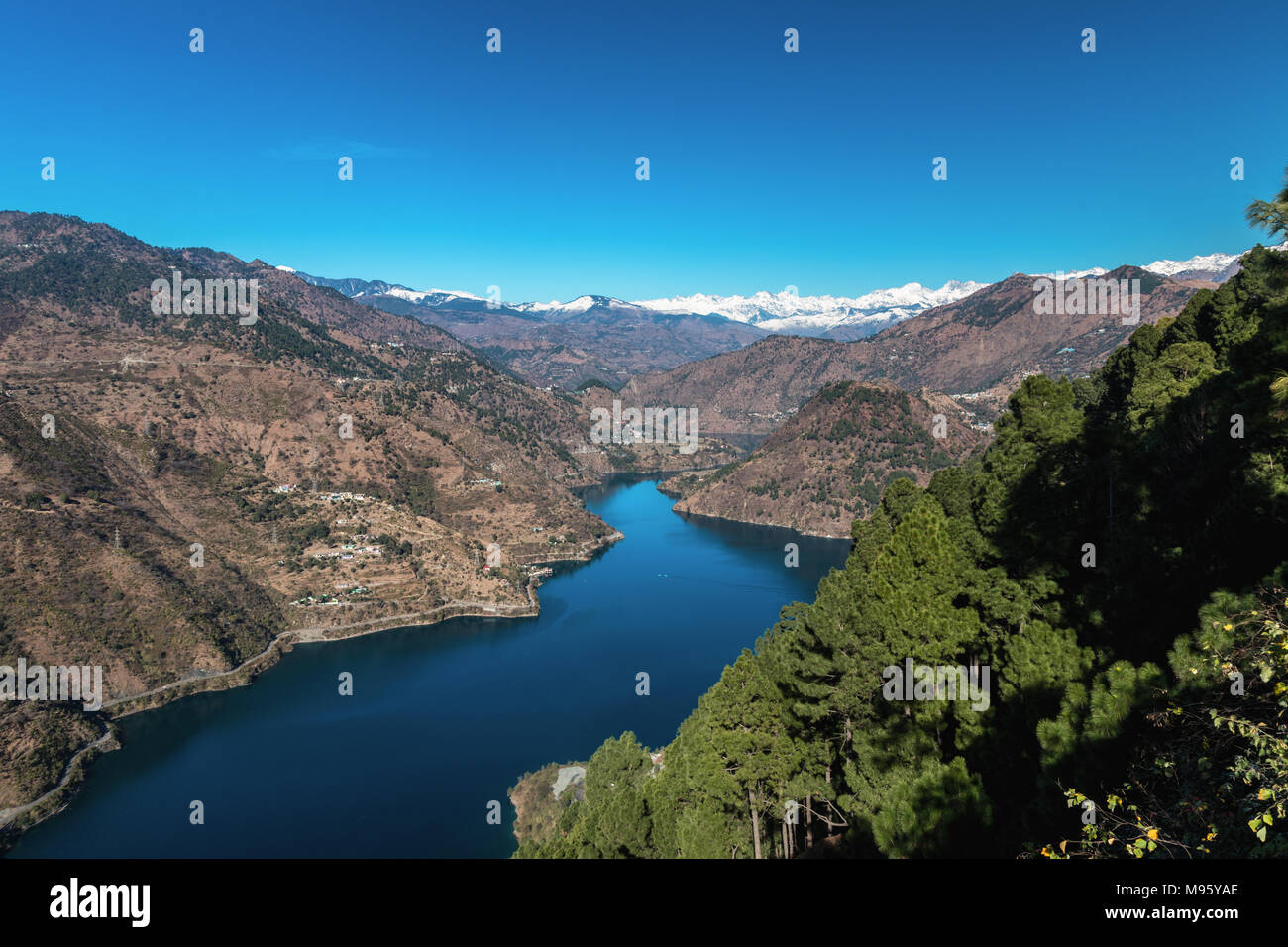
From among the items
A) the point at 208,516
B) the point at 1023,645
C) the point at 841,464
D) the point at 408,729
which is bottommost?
the point at 408,729

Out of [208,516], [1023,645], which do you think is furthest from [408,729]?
[1023,645]

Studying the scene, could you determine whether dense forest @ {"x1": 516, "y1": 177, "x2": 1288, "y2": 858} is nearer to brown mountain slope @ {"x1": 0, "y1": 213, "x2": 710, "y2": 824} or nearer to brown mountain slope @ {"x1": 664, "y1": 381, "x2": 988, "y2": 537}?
brown mountain slope @ {"x1": 0, "y1": 213, "x2": 710, "y2": 824}

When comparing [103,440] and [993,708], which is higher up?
[103,440]

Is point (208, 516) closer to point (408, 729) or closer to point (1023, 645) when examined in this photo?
point (408, 729)

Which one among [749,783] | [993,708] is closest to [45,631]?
[749,783]

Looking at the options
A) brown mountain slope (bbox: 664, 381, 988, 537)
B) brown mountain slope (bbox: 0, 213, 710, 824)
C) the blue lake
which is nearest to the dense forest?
the blue lake
